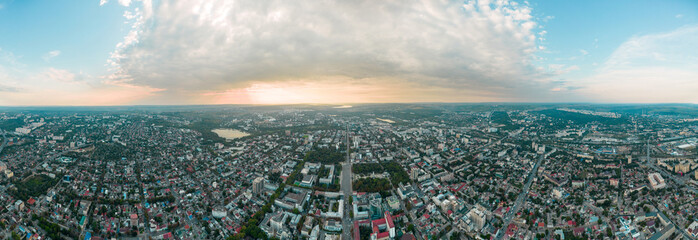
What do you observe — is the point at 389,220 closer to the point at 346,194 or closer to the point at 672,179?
the point at 346,194

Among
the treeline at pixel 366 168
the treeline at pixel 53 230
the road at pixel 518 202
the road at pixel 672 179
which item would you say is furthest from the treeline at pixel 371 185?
the treeline at pixel 53 230

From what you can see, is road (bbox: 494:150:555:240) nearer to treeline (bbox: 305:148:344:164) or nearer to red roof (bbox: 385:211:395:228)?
red roof (bbox: 385:211:395:228)

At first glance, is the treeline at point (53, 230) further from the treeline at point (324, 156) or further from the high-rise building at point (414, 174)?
the high-rise building at point (414, 174)

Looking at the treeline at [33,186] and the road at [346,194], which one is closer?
the road at [346,194]

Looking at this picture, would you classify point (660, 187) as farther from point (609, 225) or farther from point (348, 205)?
point (348, 205)

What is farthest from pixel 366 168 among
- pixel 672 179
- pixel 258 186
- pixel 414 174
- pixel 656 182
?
pixel 672 179

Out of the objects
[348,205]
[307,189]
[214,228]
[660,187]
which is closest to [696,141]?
[660,187]

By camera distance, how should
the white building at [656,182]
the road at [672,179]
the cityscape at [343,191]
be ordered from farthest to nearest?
the white building at [656,182] → the road at [672,179] → the cityscape at [343,191]
